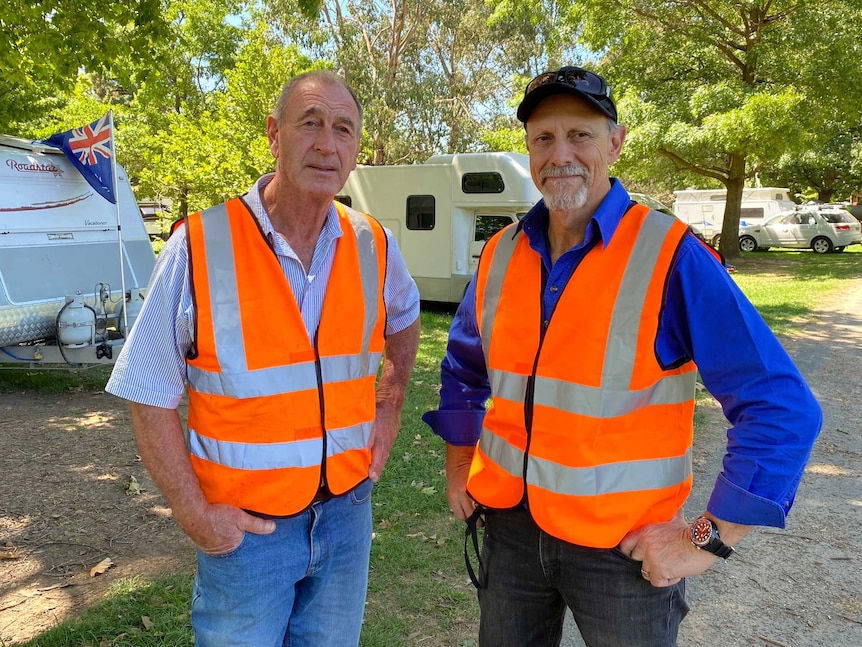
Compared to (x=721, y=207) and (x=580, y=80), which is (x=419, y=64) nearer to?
(x=721, y=207)

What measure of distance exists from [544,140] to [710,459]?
4318 millimetres

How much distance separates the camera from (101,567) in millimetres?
3887

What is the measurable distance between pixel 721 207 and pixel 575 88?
31.4 meters

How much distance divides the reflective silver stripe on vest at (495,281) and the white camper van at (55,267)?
626cm

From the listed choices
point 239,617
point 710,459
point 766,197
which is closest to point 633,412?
point 239,617

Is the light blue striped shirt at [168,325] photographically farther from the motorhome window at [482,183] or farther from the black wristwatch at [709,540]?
the motorhome window at [482,183]

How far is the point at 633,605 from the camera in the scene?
1782 millimetres

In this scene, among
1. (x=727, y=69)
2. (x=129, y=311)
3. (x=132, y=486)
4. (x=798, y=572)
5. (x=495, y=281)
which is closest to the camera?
(x=495, y=281)

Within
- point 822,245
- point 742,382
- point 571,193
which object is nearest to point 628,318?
point 742,382

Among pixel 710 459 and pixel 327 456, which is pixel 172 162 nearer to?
pixel 710 459

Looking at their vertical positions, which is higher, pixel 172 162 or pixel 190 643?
pixel 172 162

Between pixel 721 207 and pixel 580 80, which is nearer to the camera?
pixel 580 80

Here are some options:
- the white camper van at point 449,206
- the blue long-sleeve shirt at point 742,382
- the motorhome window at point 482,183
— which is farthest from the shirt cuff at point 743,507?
the motorhome window at point 482,183

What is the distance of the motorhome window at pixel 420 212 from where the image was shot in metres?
13.6
